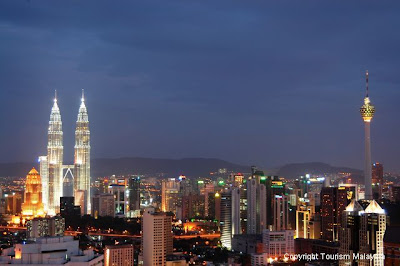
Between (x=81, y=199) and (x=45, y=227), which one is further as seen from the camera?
(x=81, y=199)

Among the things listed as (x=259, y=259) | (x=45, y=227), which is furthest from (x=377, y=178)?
(x=45, y=227)

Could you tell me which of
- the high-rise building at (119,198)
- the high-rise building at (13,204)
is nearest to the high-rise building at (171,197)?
the high-rise building at (119,198)

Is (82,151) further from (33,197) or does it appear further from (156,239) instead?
(156,239)

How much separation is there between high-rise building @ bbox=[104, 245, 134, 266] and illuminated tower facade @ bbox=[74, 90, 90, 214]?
15237mm

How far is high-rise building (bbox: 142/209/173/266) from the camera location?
582 inches

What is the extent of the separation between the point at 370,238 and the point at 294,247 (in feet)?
15.0

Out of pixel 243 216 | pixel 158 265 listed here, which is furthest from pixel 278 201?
pixel 158 265

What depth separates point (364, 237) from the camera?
1277 cm

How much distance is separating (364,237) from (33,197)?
1756 centimetres

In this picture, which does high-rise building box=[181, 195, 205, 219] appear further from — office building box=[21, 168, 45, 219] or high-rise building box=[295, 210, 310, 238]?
high-rise building box=[295, 210, 310, 238]

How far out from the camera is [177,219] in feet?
89.4

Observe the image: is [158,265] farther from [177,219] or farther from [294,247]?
[177,219]

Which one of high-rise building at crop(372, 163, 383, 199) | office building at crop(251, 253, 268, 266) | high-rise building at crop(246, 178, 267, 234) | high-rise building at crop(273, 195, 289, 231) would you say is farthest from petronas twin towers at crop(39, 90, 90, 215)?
office building at crop(251, 253, 268, 266)

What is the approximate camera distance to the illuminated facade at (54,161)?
29109mm
